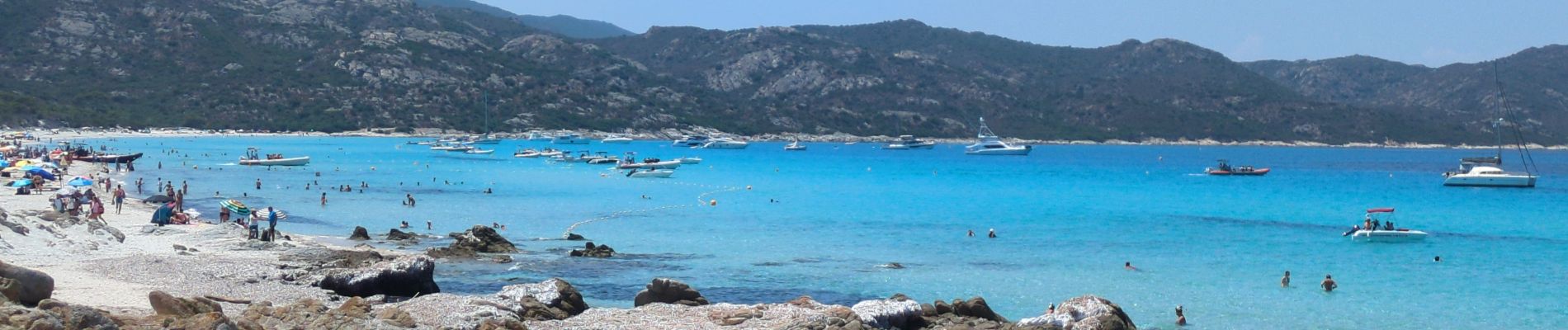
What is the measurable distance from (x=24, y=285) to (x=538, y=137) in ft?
490

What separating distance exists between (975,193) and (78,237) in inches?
1837

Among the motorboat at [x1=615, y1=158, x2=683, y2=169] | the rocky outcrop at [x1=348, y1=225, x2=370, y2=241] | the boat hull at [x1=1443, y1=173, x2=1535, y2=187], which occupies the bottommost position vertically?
the rocky outcrop at [x1=348, y1=225, x2=370, y2=241]

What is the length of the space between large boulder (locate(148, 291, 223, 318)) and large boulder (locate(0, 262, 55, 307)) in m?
1.56

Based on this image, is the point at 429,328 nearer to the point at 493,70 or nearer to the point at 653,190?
the point at 653,190

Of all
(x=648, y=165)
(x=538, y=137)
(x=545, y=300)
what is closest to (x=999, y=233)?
(x=545, y=300)

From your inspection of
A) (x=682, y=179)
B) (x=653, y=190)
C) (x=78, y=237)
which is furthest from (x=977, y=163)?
(x=78, y=237)

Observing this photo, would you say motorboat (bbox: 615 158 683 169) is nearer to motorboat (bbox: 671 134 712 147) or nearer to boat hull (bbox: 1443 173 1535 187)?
boat hull (bbox: 1443 173 1535 187)

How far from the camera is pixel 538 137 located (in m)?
165

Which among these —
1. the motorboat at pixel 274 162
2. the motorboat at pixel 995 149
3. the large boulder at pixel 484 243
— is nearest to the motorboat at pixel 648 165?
the motorboat at pixel 274 162

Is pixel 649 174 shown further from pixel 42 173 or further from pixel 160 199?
pixel 160 199

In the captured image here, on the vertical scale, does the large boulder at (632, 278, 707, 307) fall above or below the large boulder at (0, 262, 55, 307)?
below

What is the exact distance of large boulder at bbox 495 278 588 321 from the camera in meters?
19.3

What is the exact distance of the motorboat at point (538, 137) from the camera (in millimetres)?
163000

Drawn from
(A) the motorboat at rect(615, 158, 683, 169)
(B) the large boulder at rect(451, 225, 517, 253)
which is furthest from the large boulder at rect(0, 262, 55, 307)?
(A) the motorboat at rect(615, 158, 683, 169)
